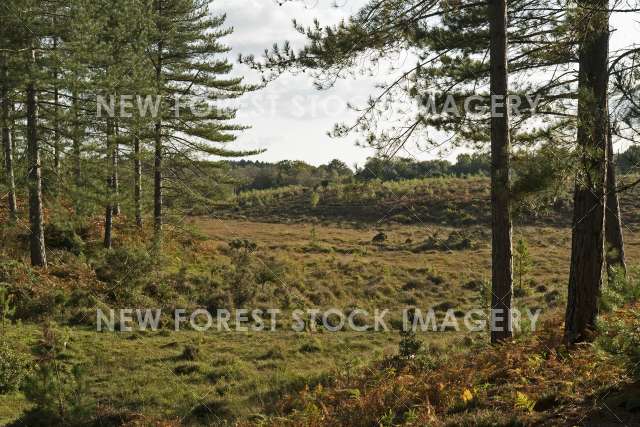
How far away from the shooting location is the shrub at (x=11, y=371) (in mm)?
8742

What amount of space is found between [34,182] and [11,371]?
7.40m

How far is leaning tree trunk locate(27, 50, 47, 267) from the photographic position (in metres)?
14.9

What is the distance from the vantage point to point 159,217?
21.5 meters

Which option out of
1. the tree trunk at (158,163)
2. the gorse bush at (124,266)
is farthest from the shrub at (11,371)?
the tree trunk at (158,163)

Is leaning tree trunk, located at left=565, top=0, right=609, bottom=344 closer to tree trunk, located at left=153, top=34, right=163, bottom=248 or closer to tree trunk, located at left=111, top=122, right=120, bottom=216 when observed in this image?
tree trunk, located at left=111, top=122, right=120, bottom=216

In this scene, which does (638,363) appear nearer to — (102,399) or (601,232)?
(601,232)

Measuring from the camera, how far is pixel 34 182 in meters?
14.7

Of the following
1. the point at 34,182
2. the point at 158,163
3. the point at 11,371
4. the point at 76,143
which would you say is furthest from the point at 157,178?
the point at 11,371

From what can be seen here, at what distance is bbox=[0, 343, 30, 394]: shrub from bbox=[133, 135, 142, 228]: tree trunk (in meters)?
11.5

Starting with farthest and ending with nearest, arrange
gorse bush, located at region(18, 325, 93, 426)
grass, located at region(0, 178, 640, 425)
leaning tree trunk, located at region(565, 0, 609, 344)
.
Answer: gorse bush, located at region(18, 325, 93, 426), leaning tree trunk, located at region(565, 0, 609, 344), grass, located at region(0, 178, 640, 425)

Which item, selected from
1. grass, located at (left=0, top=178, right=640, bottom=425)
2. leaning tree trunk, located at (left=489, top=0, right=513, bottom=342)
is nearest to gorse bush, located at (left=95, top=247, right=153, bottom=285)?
A: grass, located at (left=0, top=178, right=640, bottom=425)

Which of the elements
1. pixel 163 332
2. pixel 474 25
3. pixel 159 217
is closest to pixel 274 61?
pixel 474 25

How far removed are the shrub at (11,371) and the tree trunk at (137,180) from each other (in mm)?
11507

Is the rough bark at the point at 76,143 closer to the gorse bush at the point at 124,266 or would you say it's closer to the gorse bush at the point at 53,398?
the gorse bush at the point at 124,266
